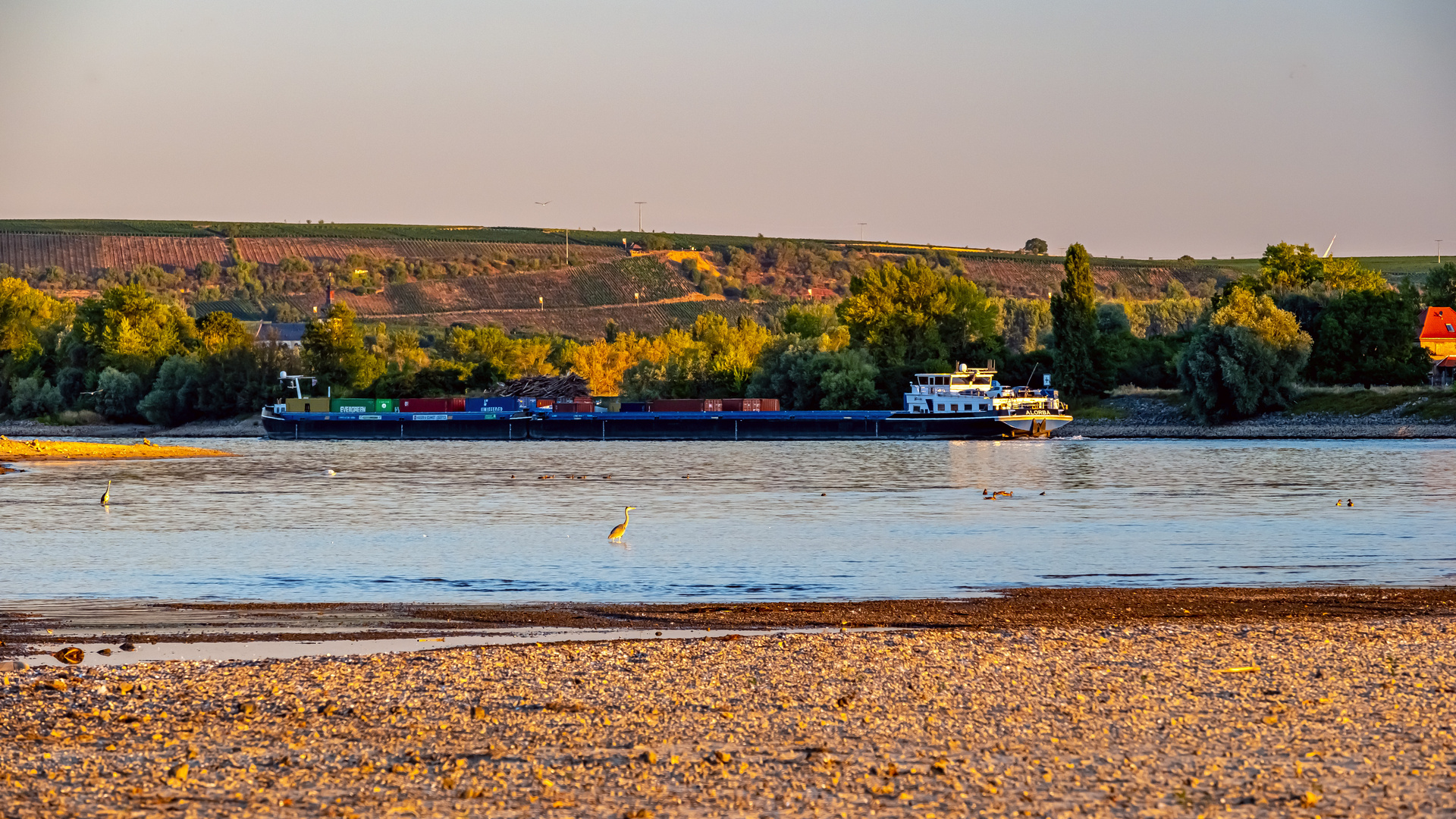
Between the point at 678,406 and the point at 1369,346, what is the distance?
45097mm

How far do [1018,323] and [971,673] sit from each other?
573ft

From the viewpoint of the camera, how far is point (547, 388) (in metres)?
121

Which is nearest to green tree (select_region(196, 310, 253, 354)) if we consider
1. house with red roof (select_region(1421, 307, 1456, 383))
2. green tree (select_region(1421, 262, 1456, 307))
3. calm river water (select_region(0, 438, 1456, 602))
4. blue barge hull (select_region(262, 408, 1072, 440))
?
blue barge hull (select_region(262, 408, 1072, 440))

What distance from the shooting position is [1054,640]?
1556 cm

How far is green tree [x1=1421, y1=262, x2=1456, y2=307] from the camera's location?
376 feet

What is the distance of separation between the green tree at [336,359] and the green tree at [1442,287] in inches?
3182

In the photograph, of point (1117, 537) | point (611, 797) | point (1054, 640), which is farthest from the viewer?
point (1117, 537)

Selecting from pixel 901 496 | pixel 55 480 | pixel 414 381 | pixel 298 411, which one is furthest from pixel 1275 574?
pixel 414 381

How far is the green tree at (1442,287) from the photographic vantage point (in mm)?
114688

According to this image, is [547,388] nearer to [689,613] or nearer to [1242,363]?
[1242,363]

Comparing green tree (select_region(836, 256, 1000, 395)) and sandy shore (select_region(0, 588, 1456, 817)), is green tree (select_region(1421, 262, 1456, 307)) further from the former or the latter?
sandy shore (select_region(0, 588, 1456, 817))

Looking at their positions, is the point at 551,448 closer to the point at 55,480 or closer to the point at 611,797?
the point at 55,480

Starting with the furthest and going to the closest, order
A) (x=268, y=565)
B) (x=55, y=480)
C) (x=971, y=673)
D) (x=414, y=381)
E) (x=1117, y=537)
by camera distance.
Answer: (x=414, y=381)
(x=55, y=480)
(x=1117, y=537)
(x=268, y=565)
(x=971, y=673)

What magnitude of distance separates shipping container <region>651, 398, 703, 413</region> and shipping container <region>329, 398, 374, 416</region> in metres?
20.3
